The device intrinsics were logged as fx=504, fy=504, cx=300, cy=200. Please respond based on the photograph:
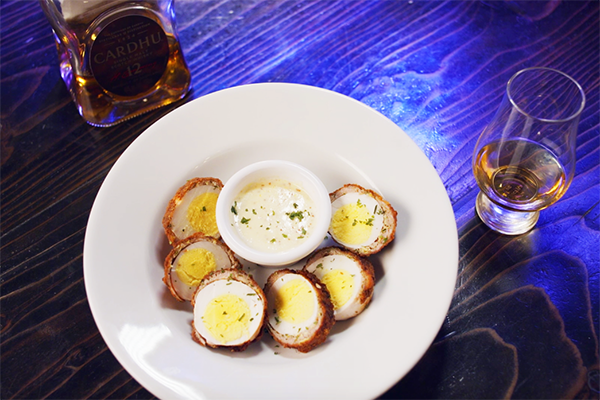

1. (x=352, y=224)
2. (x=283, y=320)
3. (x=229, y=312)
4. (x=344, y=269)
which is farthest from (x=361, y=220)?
(x=229, y=312)

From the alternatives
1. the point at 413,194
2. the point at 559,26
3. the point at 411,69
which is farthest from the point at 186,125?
the point at 559,26

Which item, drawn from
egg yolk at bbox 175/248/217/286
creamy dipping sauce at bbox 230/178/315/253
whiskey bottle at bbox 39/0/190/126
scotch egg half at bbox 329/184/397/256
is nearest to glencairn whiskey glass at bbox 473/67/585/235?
scotch egg half at bbox 329/184/397/256

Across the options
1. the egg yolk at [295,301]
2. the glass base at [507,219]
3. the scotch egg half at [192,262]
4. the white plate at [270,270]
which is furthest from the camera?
the glass base at [507,219]

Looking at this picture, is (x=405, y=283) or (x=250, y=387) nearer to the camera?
(x=250, y=387)

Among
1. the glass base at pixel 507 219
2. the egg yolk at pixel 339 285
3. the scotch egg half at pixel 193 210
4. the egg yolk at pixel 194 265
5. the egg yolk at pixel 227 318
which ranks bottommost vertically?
the glass base at pixel 507 219

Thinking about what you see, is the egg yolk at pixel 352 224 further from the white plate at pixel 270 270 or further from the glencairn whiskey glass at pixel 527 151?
the glencairn whiskey glass at pixel 527 151

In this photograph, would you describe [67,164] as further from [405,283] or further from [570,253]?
[570,253]

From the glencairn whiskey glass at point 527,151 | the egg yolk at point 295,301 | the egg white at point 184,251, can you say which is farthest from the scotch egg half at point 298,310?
the glencairn whiskey glass at point 527,151
